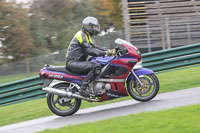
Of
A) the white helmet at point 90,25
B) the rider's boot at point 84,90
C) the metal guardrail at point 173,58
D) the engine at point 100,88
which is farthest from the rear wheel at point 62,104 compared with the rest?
the metal guardrail at point 173,58

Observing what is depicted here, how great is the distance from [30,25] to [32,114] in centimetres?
3700

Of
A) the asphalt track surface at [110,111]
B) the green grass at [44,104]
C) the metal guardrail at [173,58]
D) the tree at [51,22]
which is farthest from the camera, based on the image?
the tree at [51,22]

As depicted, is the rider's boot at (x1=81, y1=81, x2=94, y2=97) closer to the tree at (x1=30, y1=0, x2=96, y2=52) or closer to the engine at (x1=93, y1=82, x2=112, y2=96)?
the engine at (x1=93, y1=82, x2=112, y2=96)

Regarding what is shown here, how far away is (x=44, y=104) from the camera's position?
9.86 meters

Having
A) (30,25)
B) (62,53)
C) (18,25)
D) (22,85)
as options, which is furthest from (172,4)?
(30,25)

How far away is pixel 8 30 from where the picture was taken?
1423 inches

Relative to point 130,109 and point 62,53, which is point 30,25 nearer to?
point 62,53

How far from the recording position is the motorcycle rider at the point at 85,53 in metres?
7.73

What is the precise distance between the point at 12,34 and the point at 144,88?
30.0 metres

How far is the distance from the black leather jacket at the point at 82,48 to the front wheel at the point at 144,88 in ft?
3.03

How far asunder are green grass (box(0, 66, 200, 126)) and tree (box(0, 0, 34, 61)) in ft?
85.2

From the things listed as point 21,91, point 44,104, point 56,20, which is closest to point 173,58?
point 44,104

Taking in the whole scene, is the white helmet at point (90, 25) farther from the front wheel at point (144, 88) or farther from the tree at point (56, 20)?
the tree at point (56, 20)

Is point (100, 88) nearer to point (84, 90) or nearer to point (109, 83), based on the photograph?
point (109, 83)
